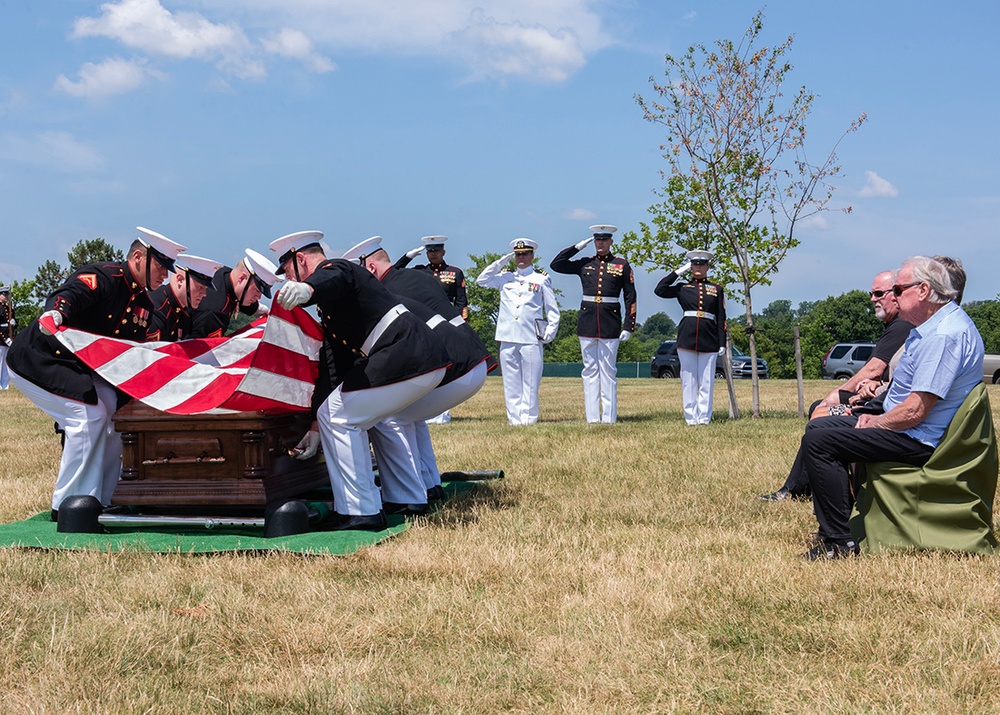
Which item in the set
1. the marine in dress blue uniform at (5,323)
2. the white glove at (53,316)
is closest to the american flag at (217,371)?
the white glove at (53,316)

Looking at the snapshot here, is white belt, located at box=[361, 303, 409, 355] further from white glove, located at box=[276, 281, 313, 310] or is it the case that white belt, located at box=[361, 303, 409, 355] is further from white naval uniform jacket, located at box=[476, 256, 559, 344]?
white naval uniform jacket, located at box=[476, 256, 559, 344]

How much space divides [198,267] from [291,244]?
1.91 metres

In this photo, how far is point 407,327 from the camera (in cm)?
629

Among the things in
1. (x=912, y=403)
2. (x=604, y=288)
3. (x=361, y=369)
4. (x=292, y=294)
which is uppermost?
(x=604, y=288)

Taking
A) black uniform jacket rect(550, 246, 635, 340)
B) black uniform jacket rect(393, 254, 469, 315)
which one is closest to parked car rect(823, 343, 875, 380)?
black uniform jacket rect(550, 246, 635, 340)

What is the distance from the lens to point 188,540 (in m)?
6.02

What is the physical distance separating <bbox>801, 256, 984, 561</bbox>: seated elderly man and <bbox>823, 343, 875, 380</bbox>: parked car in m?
31.0

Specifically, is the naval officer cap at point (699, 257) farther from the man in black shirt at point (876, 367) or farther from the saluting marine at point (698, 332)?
the man in black shirt at point (876, 367)

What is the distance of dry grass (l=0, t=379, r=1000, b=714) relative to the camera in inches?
140

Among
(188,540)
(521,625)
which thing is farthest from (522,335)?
(521,625)

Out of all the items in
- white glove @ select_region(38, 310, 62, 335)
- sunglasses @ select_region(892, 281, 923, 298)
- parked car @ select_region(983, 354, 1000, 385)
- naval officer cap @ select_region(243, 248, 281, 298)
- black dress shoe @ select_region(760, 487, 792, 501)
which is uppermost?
naval officer cap @ select_region(243, 248, 281, 298)

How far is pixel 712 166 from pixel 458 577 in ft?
36.0

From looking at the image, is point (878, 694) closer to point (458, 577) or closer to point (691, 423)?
point (458, 577)

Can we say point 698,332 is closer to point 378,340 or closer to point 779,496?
point 779,496
